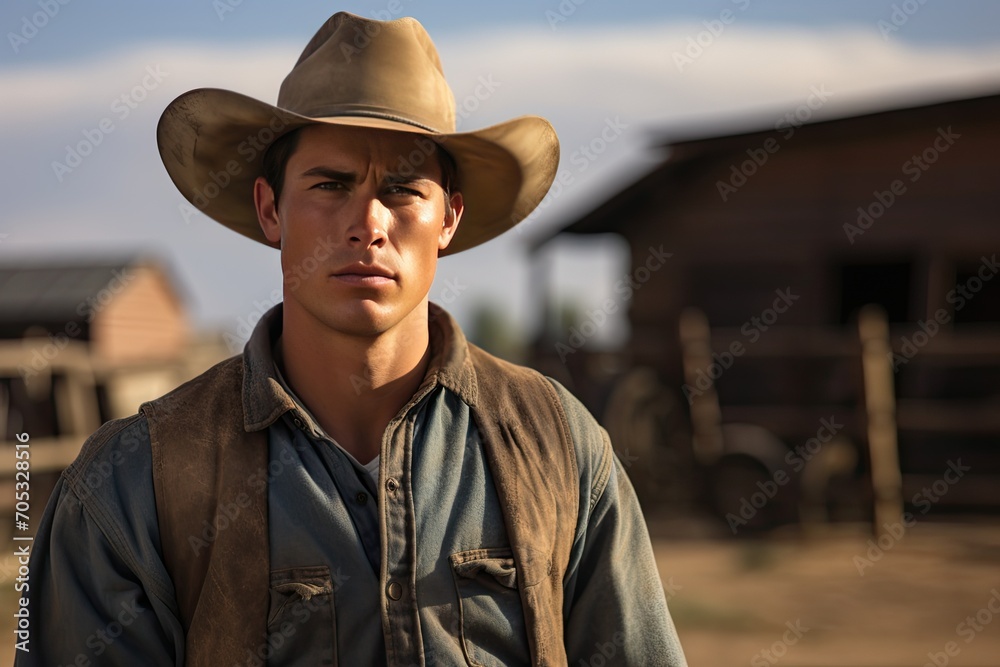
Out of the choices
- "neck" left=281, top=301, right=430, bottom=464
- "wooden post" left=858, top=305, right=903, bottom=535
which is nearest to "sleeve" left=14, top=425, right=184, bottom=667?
"neck" left=281, top=301, right=430, bottom=464

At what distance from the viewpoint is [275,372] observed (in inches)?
84.0

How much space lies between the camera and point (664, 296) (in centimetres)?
1282

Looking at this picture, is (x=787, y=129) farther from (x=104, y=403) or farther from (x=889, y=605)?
(x=104, y=403)

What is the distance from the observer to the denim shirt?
190 cm

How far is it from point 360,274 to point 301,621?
0.69 m

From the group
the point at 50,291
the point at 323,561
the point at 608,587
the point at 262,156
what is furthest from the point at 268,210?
the point at 50,291

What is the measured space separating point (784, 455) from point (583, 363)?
2916 millimetres

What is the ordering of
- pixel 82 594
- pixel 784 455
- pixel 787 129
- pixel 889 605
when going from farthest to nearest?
1. pixel 787 129
2. pixel 784 455
3. pixel 889 605
4. pixel 82 594

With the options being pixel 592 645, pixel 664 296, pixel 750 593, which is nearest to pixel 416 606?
pixel 592 645

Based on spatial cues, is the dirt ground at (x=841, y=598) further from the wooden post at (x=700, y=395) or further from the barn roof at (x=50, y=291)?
the barn roof at (x=50, y=291)

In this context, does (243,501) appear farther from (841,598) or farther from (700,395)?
(700,395)

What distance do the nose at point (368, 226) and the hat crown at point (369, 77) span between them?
199 mm

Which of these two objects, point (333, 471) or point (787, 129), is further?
point (787, 129)

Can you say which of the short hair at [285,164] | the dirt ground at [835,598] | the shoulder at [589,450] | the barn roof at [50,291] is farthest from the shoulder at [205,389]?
the barn roof at [50,291]
